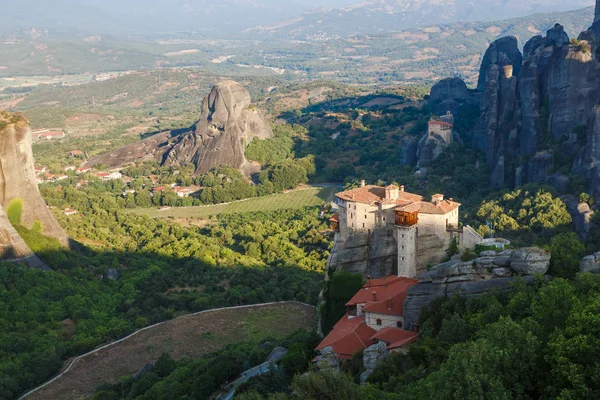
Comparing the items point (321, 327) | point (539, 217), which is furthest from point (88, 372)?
point (539, 217)

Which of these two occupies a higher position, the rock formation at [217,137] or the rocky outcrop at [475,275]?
the rocky outcrop at [475,275]

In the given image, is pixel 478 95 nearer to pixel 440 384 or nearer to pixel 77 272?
pixel 77 272

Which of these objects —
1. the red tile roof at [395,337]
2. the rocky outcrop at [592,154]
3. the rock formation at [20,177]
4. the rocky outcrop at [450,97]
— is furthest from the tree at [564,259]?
the rocky outcrop at [450,97]

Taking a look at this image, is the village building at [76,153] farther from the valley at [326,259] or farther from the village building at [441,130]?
the village building at [441,130]

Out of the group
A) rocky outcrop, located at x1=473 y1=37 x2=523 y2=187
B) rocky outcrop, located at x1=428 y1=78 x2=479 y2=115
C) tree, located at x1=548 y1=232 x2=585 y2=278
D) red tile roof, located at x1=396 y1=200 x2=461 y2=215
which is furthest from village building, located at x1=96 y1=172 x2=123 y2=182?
tree, located at x1=548 y1=232 x2=585 y2=278

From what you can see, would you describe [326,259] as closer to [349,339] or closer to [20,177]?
[20,177]

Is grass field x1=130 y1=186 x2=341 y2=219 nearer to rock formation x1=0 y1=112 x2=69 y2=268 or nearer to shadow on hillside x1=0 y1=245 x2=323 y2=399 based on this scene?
shadow on hillside x1=0 y1=245 x2=323 y2=399
